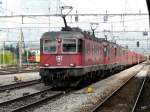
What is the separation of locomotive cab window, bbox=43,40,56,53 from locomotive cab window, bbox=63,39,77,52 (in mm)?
574

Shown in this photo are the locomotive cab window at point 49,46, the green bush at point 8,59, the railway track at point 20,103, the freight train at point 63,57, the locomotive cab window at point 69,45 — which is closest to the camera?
the railway track at point 20,103

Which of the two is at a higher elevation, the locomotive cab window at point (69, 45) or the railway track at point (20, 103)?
the locomotive cab window at point (69, 45)

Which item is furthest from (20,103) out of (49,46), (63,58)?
(49,46)

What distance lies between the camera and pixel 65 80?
21.6 m

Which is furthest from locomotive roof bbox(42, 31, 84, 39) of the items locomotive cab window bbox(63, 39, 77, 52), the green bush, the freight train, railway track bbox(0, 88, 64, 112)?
the green bush

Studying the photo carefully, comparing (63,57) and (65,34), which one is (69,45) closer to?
(65,34)

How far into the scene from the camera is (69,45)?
21.8 m

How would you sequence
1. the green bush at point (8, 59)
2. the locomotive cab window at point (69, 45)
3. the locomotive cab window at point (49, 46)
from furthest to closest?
the green bush at point (8, 59) → the locomotive cab window at point (49, 46) → the locomotive cab window at point (69, 45)

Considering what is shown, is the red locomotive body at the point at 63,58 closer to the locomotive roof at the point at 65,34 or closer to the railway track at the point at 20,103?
the locomotive roof at the point at 65,34

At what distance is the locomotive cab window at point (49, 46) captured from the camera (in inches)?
861

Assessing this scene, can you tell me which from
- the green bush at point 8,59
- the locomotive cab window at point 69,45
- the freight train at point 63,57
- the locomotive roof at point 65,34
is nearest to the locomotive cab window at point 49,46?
the freight train at point 63,57

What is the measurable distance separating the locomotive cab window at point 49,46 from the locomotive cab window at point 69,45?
57cm

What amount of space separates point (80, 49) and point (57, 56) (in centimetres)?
122

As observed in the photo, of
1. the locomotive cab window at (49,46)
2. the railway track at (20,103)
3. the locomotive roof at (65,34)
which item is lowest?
the railway track at (20,103)
